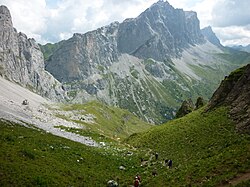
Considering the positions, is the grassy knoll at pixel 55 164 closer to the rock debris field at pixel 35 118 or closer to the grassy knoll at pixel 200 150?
the grassy knoll at pixel 200 150

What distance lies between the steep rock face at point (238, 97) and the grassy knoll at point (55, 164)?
19812 mm

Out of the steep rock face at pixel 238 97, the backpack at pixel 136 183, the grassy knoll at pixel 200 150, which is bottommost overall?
the backpack at pixel 136 183

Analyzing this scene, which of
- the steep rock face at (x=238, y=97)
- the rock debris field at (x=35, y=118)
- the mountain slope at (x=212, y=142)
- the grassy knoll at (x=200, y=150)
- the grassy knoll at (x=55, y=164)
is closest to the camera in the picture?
the grassy knoll at (x=55, y=164)

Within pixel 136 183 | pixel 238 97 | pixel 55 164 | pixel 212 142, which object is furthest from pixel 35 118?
pixel 136 183

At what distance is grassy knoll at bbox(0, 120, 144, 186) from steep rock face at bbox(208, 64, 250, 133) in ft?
65.0

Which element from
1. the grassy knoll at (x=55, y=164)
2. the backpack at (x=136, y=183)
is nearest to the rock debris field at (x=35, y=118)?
the grassy knoll at (x=55, y=164)

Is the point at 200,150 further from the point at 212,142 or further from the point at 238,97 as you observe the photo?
the point at 238,97

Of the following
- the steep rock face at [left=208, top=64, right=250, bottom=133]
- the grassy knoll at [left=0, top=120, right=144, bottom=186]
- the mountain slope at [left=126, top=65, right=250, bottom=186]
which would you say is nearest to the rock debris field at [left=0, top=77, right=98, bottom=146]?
the grassy knoll at [left=0, top=120, right=144, bottom=186]

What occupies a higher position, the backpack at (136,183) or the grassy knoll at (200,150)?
the grassy knoll at (200,150)

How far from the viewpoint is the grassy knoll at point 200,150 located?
37594 millimetres

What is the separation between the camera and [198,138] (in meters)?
57.5

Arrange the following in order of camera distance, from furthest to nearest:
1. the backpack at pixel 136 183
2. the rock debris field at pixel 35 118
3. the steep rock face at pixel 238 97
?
the rock debris field at pixel 35 118 < the steep rock face at pixel 238 97 < the backpack at pixel 136 183

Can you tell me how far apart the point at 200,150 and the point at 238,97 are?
17.7m

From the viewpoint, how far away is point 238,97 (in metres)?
62.9
